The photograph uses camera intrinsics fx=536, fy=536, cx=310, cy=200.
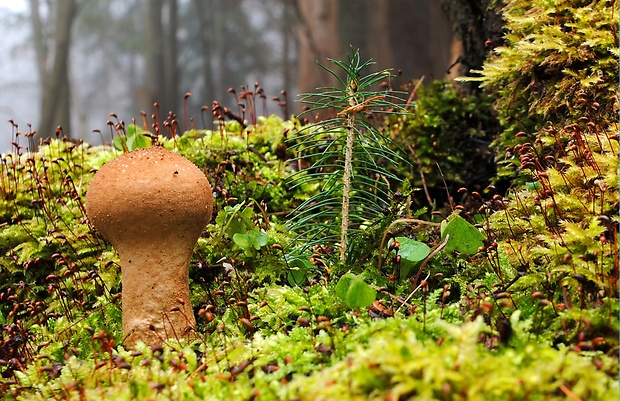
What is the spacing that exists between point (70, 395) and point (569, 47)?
2.68 meters

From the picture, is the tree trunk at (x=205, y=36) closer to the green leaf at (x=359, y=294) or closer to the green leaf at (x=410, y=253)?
the green leaf at (x=410, y=253)

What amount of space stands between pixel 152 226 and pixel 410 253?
39.1 inches

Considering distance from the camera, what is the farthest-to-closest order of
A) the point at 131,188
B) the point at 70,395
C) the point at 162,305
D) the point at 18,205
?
the point at 18,205 < the point at 162,305 < the point at 131,188 < the point at 70,395

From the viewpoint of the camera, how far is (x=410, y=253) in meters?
2.13

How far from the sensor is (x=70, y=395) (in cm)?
A: 167

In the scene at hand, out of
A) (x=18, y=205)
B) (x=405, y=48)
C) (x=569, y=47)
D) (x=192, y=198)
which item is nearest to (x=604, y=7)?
(x=569, y=47)

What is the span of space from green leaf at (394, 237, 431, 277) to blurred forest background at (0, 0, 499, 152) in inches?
85.9

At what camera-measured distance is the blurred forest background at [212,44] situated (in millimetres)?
9633

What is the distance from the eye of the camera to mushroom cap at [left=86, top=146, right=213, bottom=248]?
6.19 feet

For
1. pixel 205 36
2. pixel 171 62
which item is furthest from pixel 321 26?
pixel 205 36

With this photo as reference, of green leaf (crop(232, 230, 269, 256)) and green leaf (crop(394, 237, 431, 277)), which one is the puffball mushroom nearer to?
green leaf (crop(232, 230, 269, 256))

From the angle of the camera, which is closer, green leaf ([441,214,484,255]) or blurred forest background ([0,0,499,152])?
green leaf ([441,214,484,255])

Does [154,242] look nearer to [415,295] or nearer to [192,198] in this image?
[192,198]

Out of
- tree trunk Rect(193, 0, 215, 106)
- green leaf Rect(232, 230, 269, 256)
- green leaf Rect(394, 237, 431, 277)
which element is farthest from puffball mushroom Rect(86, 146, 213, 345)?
tree trunk Rect(193, 0, 215, 106)
